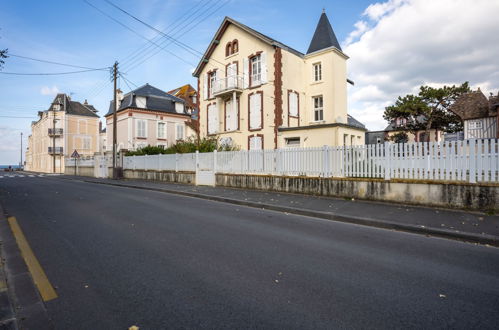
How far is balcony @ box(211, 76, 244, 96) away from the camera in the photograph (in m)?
21.8

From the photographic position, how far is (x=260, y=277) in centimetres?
347

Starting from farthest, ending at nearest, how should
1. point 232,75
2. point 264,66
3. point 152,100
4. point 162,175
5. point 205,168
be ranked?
point 152,100 → point 232,75 → point 264,66 → point 162,175 → point 205,168

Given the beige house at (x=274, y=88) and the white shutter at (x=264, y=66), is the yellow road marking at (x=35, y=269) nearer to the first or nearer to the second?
the beige house at (x=274, y=88)

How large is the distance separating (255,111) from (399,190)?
46.3 feet

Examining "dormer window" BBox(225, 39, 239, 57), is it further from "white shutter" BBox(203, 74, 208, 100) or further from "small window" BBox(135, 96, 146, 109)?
"small window" BBox(135, 96, 146, 109)

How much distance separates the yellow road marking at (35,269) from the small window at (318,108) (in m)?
19.7

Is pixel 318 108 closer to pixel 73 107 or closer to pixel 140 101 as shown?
pixel 140 101

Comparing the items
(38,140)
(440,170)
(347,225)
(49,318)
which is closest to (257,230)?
(347,225)

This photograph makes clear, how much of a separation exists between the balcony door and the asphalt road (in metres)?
17.6

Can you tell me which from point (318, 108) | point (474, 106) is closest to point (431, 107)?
point (474, 106)

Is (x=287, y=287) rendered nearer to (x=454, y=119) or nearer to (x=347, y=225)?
(x=347, y=225)

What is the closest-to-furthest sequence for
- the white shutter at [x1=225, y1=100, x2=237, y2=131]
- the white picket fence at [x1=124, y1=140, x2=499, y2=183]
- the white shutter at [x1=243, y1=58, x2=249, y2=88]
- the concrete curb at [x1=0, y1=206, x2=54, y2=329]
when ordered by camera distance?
the concrete curb at [x1=0, y1=206, x2=54, y2=329] → the white picket fence at [x1=124, y1=140, x2=499, y2=183] → the white shutter at [x1=243, y1=58, x2=249, y2=88] → the white shutter at [x1=225, y1=100, x2=237, y2=131]

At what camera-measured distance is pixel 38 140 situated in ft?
189

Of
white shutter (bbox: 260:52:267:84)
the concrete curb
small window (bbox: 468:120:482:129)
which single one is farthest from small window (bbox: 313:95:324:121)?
the concrete curb
